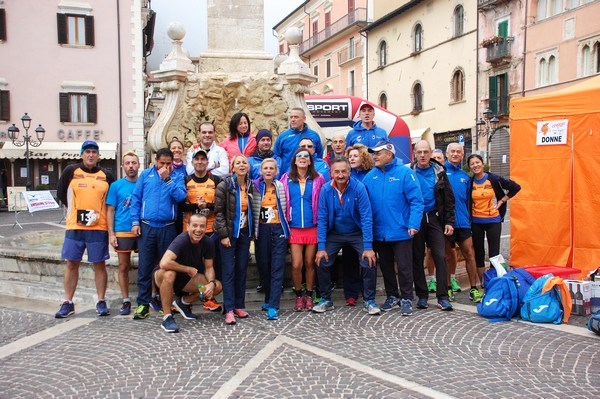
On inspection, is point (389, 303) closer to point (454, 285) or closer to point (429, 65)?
point (454, 285)

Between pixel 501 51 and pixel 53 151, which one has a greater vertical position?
pixel 501 51

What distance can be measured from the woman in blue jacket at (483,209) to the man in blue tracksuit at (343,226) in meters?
1.63

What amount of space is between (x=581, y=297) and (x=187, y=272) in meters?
4.04

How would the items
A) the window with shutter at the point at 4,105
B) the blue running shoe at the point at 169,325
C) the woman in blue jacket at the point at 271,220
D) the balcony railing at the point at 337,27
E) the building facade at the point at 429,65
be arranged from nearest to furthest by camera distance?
1. the blue running shoe at the point at 169,325
2. the woman in blue jacket at the point at 271,220
3. the window with shutter at the point at 4,105
4. the building facade at the point at 429,65
5. the balcony railing at the point at 337,27

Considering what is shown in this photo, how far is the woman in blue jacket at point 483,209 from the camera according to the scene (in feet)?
22.6

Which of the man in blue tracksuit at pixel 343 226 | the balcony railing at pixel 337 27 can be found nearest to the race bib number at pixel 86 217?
the man in blue tracksuit at pixel 343 226

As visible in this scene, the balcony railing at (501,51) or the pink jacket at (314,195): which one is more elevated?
the balcony railing at (501,51)

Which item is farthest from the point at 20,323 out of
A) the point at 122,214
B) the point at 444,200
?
the point at 444,200

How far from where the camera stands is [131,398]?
3.79 m

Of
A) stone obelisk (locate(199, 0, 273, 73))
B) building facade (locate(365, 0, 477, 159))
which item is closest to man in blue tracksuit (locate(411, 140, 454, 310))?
stone obelisk (locate(199, 0, 273, 73))

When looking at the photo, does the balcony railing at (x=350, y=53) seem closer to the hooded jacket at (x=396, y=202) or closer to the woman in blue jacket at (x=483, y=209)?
the woman in blue jacket at (x=483, y=209)

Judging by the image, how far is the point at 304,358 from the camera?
14.7ft

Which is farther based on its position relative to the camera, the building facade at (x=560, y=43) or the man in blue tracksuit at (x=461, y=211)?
the building facade at (x=560, y=43)

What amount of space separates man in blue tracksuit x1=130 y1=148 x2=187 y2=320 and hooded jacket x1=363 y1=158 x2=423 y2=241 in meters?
2.05
